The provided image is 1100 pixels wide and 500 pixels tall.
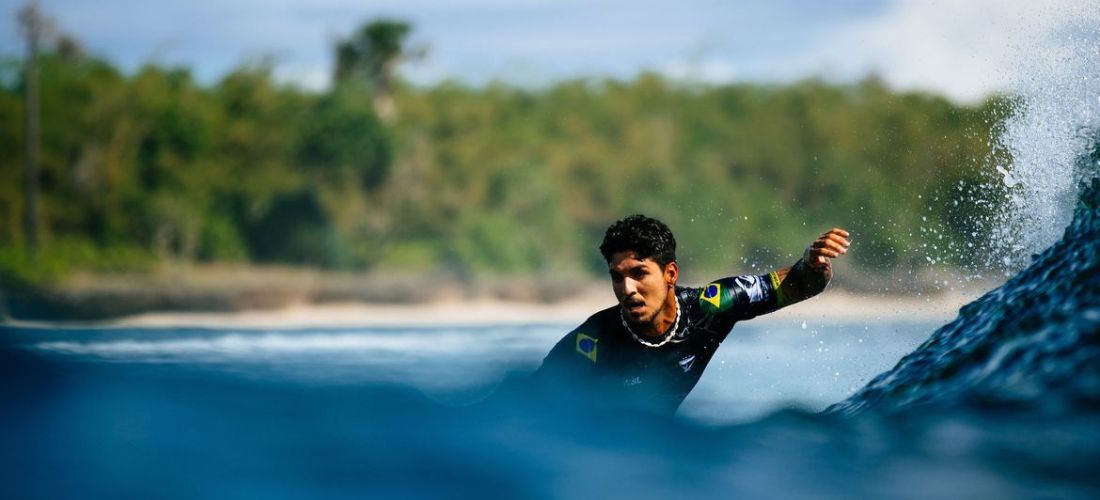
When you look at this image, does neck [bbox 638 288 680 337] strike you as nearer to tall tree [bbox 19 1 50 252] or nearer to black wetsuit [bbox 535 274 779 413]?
black wetsuit [bbox 535 274 779 413]

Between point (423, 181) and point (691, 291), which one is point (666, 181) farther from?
point (691, 291)

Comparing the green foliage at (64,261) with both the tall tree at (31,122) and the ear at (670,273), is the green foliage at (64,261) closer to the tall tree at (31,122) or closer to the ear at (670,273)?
the tall tree at (31,122)

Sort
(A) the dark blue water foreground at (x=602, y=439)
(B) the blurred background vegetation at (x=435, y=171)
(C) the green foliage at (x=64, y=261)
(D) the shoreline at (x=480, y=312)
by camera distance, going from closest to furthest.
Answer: (A) the dark blue water foreground at (x=602, y=439) < (D) the shoreline at (x=480, y=312) < (C) the green foliage at (x=64, y=261) < (B) the blurred background vegetation at (x=435, y=171)

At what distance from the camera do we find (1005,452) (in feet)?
9.32

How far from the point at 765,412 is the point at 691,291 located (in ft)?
2.98

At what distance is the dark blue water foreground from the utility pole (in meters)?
23.9

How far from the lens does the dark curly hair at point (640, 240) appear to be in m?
4.04

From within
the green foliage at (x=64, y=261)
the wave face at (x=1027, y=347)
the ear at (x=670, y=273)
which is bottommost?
the wave face at (x=1027, y=347)

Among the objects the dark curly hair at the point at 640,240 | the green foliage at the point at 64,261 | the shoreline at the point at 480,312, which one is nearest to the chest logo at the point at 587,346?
the dark curly hair at the point at 640,240

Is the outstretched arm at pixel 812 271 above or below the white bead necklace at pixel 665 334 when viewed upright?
above

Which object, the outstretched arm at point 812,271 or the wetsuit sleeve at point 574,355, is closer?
the wetsuit sleeve at point 574,355

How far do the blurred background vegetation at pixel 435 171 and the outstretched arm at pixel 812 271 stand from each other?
2041 centimetres

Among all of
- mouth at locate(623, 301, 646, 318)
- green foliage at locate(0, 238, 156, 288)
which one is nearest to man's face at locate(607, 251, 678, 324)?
mouth at locate(623, 301, 646, 318)

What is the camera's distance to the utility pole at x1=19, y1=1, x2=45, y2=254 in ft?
85.4
